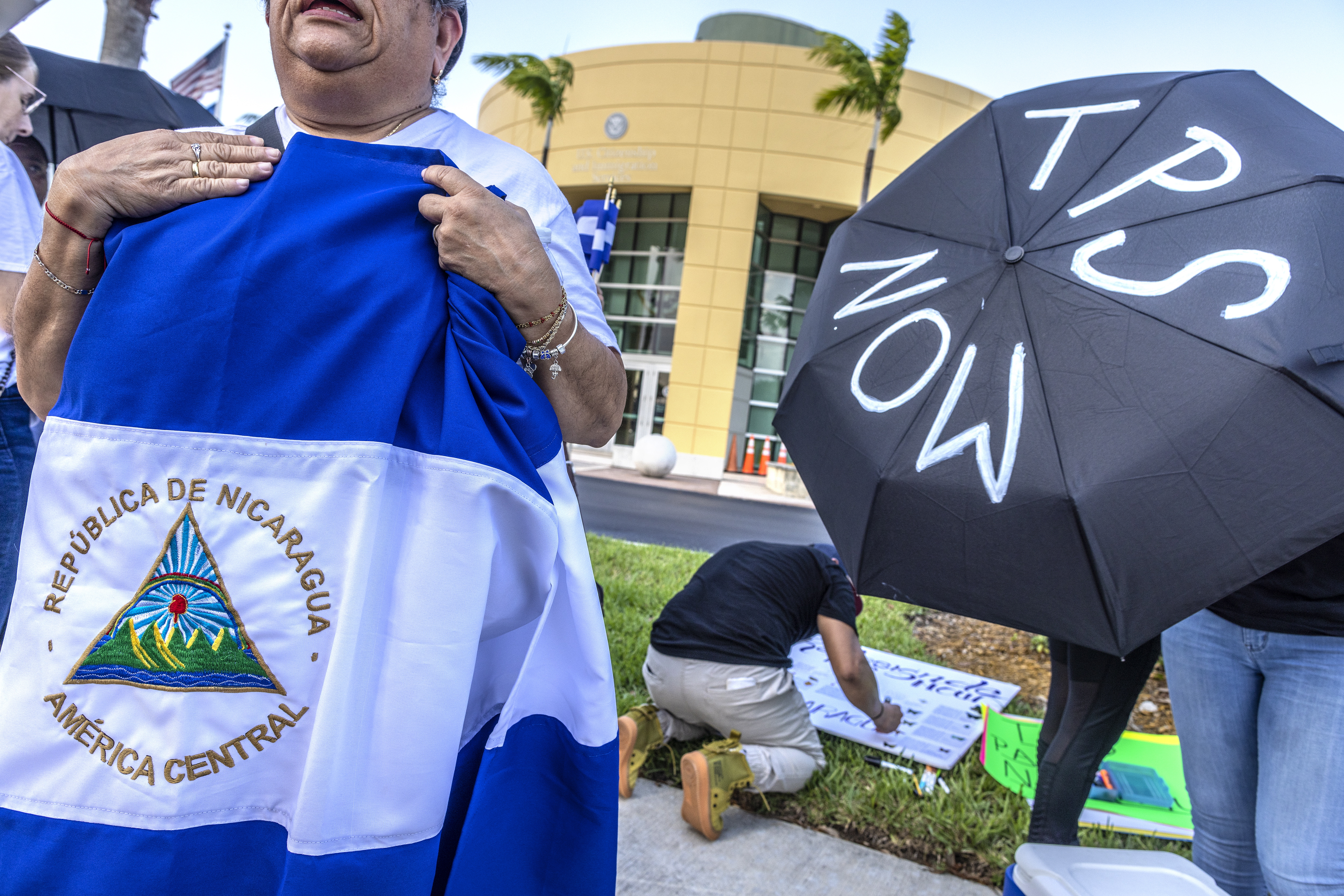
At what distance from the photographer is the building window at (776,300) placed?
78.0 ft

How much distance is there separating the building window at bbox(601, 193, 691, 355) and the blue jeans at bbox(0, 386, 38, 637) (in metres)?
20.4

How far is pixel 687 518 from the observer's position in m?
12.1

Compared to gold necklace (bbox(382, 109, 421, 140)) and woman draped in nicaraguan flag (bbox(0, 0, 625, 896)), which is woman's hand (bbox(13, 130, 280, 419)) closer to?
woman draped in nicaraguan flag (bbox(0, 0, 625, 896))

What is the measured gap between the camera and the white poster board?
12.0ft

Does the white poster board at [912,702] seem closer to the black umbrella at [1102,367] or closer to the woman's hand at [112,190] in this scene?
the black umbrella at [1102,367]

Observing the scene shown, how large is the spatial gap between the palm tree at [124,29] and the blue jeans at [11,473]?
606 cm

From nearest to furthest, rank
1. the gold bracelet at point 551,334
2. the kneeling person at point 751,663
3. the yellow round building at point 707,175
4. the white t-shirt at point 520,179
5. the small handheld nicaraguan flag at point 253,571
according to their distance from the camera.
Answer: the small handheld nicaraguan flag at point 253,571 < the gold bracelet at point 551,334 < the white t-shirt at point 520,179 < the kneeling person at point 751,663 < the yellow round building at point 707,175

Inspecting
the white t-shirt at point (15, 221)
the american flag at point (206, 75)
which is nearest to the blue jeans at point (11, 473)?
the white t-shirt at point (15, 221)

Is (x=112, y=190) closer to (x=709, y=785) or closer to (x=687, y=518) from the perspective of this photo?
(x=709, y=785)

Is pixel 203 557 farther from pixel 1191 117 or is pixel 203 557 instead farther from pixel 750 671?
pixel 750 671

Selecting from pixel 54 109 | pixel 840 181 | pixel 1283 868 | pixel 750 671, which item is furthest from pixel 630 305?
pixel 1283 868

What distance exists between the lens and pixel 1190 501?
1.57m

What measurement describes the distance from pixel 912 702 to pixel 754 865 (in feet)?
5.93

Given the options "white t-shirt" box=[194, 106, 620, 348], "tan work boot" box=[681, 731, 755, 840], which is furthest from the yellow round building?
"white t-shirt" box=[194, 106, 620, 348]
